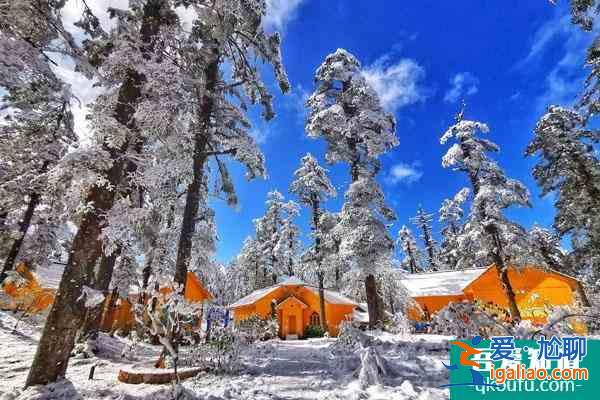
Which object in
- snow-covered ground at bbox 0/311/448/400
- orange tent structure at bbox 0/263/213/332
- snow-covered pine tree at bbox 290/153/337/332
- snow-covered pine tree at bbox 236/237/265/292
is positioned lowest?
snow-covered ground at bbox 0/311/448/400

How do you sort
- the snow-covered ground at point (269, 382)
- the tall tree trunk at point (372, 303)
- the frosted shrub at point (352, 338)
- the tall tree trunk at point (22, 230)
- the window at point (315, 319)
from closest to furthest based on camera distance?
1. the snow-covered ground at point (269, 382)
2. the frosted shrub at point (352, 338)
3. the tall tree trunk at point (22, 230)
4. the tall tree trunk at point (372, 303)
5. the window at point (315, 319)

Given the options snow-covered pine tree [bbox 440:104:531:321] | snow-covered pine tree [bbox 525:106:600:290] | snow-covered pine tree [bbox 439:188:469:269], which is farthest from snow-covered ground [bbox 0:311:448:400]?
snow-covered pine tree [bbox 439:188:469:269]

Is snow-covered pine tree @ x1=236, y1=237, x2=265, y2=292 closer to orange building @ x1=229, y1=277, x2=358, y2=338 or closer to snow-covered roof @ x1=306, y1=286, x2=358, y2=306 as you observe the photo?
orange building @ x1=229, y1=277, x2=358, y2=338

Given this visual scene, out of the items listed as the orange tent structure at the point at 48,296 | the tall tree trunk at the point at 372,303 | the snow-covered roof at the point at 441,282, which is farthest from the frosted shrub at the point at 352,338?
the snow-covered roof at the point at 441,282

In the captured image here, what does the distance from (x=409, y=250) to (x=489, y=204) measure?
27.8m

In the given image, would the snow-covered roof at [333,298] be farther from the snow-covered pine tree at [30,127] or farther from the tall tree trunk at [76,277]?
the tall tree trunk at [76,277]

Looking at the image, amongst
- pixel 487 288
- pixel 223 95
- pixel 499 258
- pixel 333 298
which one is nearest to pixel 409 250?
pixel 487 288

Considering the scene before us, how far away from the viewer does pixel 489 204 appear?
16797 mm

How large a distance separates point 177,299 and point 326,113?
39.6 feet

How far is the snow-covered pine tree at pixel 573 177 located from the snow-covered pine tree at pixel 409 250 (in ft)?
86.3

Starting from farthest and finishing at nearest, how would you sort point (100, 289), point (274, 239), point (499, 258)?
point (274, 239) → point (499, 258) → point (100, 289)

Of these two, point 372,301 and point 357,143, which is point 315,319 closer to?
point 372,301

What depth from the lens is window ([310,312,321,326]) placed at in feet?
81.2

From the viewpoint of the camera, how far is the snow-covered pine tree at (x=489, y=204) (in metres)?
16.0
